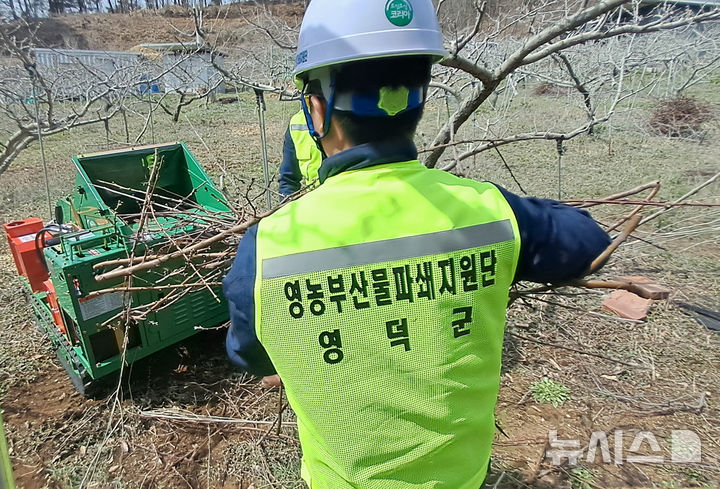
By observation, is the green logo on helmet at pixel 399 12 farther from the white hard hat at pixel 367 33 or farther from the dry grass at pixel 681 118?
the dry grass at pixel 681 118

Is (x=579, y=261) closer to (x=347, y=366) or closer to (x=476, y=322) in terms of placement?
(x=476, y=322)

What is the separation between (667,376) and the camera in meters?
3.51

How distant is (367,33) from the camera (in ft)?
3.88

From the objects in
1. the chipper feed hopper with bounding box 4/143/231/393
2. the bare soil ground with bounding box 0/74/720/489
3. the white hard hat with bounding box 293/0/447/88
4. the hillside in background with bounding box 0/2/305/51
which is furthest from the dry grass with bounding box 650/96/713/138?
the hillside in background with bounding box 0/2/305/51

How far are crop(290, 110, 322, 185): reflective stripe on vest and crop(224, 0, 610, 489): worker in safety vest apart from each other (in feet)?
7.64

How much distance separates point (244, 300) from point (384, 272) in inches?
12.9

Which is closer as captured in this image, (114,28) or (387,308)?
(387,308)

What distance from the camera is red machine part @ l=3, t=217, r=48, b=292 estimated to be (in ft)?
12.0

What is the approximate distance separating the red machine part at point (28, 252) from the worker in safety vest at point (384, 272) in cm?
327

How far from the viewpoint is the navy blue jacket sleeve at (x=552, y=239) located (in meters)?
1.17

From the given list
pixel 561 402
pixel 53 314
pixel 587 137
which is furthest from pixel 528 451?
pixel 587 137

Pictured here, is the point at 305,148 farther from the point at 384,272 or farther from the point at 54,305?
the point at 384,272

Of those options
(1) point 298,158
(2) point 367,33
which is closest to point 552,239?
(2) point 367,33

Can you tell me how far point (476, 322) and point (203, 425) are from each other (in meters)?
2.68
